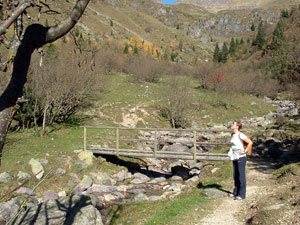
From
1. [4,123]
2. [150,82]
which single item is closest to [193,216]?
[4,123]

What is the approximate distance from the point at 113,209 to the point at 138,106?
15.7 m

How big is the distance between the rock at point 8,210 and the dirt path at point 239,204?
587 centimetres

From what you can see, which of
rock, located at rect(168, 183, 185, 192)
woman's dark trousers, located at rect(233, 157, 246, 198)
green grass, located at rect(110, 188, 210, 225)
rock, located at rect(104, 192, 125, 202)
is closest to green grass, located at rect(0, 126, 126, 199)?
rock, located at rect(104, 192, 125, 202)

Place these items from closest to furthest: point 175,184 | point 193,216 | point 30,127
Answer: point 193,216, point 175,184, point 30,127

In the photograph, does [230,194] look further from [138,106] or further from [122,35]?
[122,35]

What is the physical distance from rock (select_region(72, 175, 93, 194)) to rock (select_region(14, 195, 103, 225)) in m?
2.86

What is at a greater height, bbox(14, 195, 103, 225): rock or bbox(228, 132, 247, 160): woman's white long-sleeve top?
bbox(228, 132, 247, 160): woman's white long-sleeve top

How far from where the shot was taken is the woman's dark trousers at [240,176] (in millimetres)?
7090

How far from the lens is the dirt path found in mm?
6386

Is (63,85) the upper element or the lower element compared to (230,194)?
upper

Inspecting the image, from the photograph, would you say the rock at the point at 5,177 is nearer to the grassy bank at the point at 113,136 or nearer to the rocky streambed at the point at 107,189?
the rocky streambed at the point at 107,189

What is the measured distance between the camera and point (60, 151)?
13.2 m

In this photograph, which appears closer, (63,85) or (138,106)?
(63,85)

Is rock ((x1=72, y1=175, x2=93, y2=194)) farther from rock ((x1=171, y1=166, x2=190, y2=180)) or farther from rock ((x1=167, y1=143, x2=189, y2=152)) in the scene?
rock ((x1=167, y1=143, x2=189, y2=152))
